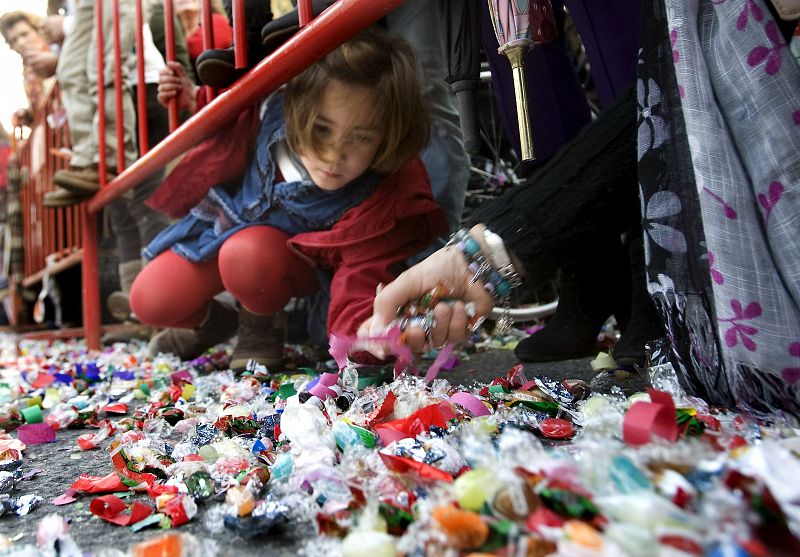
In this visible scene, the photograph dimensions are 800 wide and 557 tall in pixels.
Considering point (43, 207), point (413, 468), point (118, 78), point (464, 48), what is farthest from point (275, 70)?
point (43, 207)

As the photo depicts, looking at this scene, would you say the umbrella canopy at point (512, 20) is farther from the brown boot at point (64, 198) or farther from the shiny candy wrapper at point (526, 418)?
the brown boot at point (64, 198)

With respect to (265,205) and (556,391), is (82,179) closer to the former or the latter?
(265,205)

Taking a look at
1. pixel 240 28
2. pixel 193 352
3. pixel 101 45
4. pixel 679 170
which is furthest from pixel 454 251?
pixel 101 45

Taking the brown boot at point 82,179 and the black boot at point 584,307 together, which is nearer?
the black boot at point 584,307

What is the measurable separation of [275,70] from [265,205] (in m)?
0.36

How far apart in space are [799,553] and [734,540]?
5cm

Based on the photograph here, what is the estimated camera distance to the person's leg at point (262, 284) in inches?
58.9

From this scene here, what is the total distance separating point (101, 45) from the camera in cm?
229

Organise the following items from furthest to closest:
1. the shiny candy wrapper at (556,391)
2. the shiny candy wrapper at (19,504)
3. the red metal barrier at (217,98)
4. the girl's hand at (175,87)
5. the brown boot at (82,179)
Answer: the brown boot at (82,179) < the girl's hand at (175,87) < the red metal barrier at (217,98) < the shiny candy wrapper at (556,391) < the shiny candy wrapper at (19,504)

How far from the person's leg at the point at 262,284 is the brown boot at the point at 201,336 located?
0.48ft

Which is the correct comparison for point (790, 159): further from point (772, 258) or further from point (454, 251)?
point (454, 251)

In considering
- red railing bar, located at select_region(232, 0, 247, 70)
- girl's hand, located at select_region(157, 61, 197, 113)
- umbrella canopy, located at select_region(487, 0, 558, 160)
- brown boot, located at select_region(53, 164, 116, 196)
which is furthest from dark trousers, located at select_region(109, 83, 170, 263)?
umbrella canopy, located at select_region(487, 0, 558, 160)

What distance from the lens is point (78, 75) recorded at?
8.36ft

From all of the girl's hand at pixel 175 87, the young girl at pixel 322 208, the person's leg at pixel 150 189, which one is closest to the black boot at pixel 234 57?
the young girl at pixel 322 208
